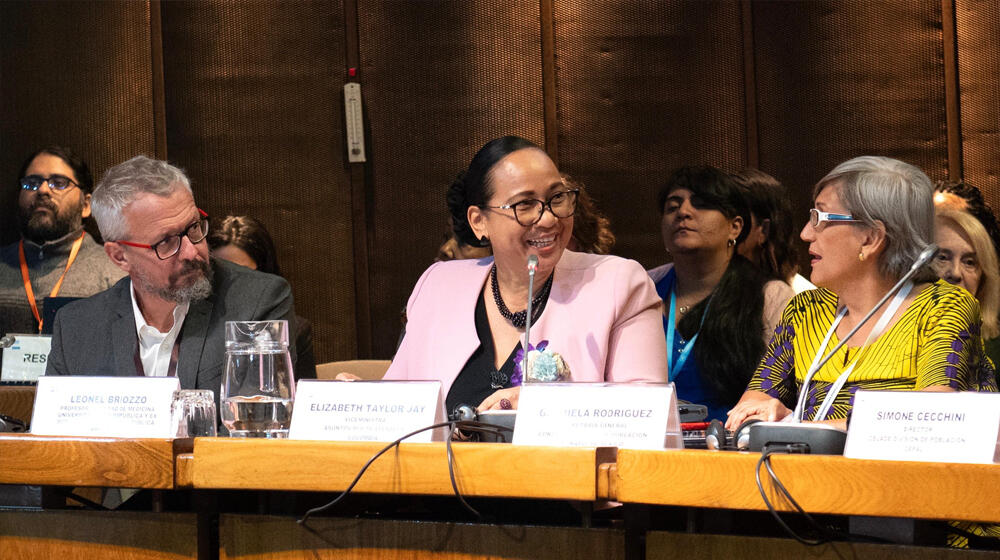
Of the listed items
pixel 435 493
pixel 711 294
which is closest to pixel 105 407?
pixel 435 493

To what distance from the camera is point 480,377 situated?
2.47 m

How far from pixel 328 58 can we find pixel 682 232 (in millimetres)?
1890

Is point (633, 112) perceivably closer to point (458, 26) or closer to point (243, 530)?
point (458, 26)

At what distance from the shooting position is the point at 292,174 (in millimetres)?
4770

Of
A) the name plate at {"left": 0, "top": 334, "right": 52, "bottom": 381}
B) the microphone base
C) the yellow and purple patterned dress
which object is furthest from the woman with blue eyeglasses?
the name plate at {"left": 0, "top": 334, "right": 52, "bottom": 381}

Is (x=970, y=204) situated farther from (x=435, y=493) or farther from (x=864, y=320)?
(x=435, y=493)

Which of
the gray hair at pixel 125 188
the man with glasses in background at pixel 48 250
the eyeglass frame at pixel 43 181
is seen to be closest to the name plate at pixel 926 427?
the gray hair at pixel 125 188

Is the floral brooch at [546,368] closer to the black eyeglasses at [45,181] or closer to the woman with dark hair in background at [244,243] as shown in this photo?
the woman with dark hair in background at [244,243]

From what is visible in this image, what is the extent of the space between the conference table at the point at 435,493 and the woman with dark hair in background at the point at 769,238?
2204 millimetres

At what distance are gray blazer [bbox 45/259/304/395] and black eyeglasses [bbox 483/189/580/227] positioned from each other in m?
0.59

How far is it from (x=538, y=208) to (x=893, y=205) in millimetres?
744

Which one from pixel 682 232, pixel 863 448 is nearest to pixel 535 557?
pixel 863 448

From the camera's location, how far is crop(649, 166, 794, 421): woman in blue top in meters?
3.34

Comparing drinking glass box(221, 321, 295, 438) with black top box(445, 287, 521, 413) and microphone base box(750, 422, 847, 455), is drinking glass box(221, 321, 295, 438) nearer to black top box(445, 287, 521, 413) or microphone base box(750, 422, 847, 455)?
→ black top box(445, 287, 521, 413)
